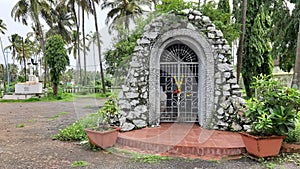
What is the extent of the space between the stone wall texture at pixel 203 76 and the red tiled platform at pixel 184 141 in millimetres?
354

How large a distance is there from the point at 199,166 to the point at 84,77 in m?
5.56

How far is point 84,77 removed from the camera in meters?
8.17

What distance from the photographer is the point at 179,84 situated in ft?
20.0

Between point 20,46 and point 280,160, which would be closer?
point 280,160

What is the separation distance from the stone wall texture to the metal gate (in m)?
0.51

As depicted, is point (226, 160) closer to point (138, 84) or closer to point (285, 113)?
point (285, 113)

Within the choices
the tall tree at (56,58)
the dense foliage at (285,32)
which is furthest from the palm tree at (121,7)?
the dense foliage at (285,32)

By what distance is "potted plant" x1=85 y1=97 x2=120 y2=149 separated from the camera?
456 cm

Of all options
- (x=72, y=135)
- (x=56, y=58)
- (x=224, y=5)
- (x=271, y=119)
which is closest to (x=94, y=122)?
(x=72, y=135)

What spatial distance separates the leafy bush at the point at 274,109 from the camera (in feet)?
13.1

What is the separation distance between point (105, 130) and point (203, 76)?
8.55 feet

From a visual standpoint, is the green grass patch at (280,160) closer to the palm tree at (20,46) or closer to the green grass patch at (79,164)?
the green grass patch at (79,164)

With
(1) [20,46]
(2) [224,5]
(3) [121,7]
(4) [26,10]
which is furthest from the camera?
(1) [20,46]

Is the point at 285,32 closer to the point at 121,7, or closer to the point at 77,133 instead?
the point at 77,133
